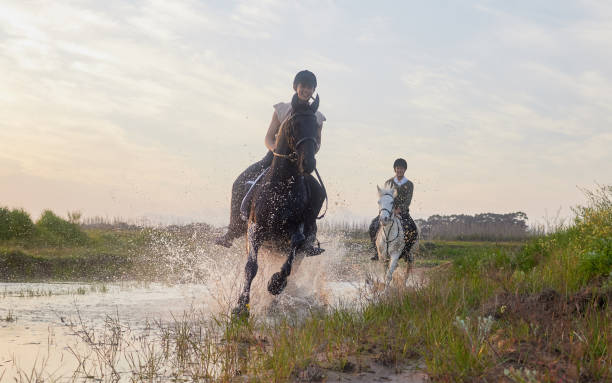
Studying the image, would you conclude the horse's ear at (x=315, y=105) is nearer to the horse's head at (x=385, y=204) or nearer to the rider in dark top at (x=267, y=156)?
the rider in dark top at (x=267, y=156)

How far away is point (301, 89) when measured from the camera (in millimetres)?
7594

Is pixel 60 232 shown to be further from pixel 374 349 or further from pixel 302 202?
pixel 374 349

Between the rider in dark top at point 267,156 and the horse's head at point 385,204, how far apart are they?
3324 millimetres

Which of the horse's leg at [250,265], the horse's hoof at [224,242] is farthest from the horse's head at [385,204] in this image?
the horse's leg at [250,265]

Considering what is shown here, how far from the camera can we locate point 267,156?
8.75 metres

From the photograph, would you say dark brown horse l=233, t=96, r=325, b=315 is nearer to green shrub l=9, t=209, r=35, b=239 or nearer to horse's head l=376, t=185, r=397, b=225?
horse's head l=376, t=185, r=397, b=225

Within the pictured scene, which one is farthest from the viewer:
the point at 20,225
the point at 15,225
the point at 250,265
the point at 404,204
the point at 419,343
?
the point at 20,225

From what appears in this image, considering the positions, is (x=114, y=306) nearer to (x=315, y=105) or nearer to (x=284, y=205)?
(x=284, y=205)

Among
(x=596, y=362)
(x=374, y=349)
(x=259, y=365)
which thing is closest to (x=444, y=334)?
(x=374, y=349)

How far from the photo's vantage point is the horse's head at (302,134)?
6.88 metres

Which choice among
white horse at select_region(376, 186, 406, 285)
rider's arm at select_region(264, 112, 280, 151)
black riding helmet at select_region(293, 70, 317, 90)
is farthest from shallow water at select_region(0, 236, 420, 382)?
black riding helmet at select_region(293, 70, 317, 90)

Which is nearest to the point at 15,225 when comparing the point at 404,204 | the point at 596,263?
the point at 404,204

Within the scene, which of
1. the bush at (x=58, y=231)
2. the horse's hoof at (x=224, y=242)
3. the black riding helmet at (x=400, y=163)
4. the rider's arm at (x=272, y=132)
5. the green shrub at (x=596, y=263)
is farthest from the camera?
the bush at (x=58, y=231)

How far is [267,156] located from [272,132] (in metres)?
0.51
